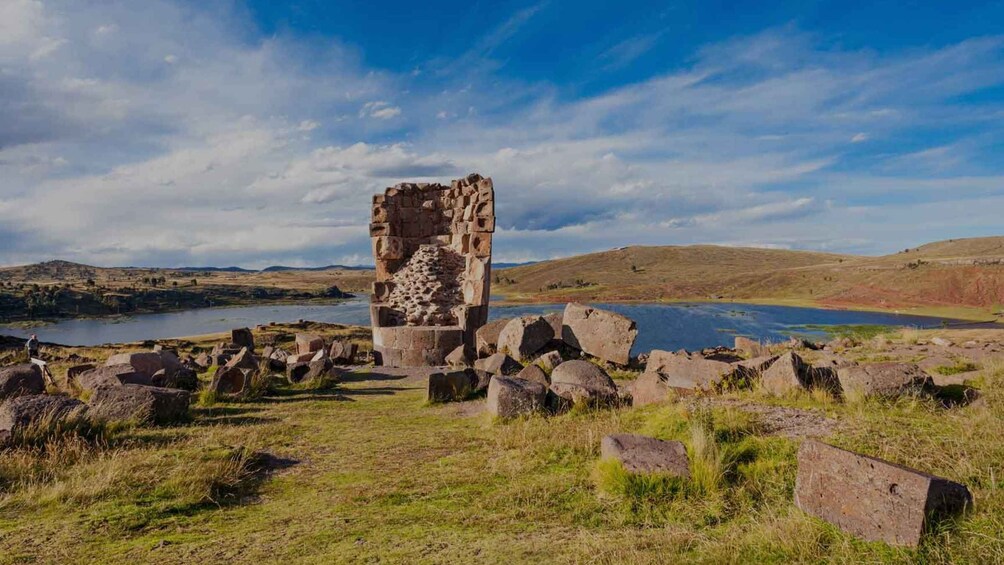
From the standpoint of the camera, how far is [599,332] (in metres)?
14.0

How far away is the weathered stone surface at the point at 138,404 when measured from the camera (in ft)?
24.1

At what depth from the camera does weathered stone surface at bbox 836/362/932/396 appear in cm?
638

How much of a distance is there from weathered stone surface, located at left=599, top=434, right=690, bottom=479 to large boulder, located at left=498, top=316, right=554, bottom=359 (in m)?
8.68

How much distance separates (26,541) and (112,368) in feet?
23.9

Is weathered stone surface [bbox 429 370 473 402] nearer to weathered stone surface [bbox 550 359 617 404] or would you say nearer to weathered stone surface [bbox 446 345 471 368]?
weathered stone surface [bbox 550 359 617 404]

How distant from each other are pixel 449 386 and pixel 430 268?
853 centimetres

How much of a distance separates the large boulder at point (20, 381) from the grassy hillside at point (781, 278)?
178 feet

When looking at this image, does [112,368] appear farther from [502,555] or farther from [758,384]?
[758,384]

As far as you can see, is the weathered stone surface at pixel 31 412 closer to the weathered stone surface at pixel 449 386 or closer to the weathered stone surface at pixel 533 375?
the weathered stone surface at pixel 449 386

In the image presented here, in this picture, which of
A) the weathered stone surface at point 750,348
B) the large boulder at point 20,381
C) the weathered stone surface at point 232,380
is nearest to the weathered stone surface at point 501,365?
the weathered stone surface at point 232,380

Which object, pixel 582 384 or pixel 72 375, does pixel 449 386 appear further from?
pixel 72 375

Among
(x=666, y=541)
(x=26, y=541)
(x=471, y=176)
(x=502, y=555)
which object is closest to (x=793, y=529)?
(x=666, y=541)

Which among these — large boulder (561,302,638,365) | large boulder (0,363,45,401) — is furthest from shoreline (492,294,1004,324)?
large boulder (0,363,45,401)

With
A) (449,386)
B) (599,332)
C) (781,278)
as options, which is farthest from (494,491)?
(781,278)
